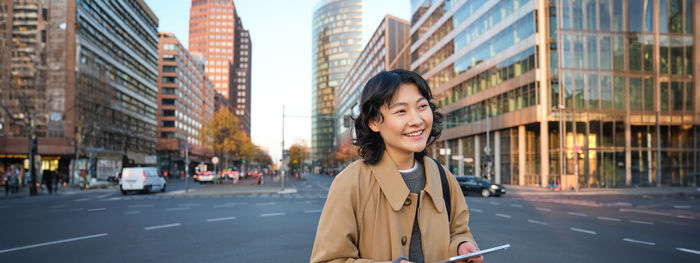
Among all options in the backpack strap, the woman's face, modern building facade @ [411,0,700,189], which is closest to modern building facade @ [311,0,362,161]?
modern building facade @ [411,0,700,189]

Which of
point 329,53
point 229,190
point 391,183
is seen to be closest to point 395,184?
point 391,183

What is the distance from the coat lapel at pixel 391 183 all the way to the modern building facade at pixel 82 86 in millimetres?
41876

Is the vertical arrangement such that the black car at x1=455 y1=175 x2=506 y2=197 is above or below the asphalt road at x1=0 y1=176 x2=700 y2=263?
below

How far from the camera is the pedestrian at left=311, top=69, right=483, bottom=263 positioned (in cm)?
173

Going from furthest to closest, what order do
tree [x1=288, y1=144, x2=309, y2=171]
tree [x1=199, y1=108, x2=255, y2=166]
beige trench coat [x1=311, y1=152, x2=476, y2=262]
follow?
tree [x1=288, y1=144, x2=309, y2=171] → tree [x1=199, y1=108, x2=255, y2=166] → beige trench coat [x1=311, y1=152, x2=476, y2=262]

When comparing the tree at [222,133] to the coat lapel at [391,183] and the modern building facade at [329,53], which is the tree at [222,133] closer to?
the coat lapel at [391,183]

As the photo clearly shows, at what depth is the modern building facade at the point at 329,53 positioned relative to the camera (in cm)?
15125

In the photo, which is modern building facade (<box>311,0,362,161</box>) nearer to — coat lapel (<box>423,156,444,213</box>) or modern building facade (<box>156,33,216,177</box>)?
modern building facade (<box>156,33,216,177</box>)

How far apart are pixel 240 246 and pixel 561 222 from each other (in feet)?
27.0

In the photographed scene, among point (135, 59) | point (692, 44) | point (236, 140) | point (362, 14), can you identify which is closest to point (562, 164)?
point (692, 44)

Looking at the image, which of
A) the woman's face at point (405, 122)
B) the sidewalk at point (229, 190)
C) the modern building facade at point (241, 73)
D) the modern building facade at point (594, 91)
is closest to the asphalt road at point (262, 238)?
the woman's face at point (405, 122)

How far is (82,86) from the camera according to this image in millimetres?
49188

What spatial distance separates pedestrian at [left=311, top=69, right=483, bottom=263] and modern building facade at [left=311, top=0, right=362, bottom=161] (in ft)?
473

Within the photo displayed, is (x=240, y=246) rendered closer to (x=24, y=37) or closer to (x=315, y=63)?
(x=24, y=37)
